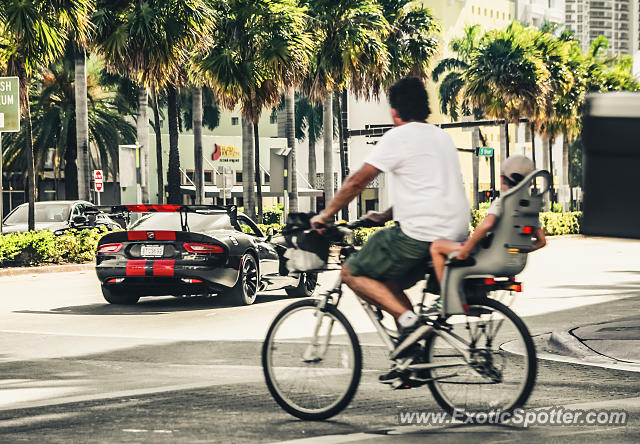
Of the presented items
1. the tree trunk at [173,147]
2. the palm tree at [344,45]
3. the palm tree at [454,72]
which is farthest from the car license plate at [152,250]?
the palm tree at [454,72]

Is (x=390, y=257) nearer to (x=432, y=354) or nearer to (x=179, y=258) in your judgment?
(x=432, y=354)

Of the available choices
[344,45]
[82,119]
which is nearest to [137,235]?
[82,119]

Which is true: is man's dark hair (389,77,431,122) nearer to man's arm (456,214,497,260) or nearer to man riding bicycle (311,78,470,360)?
man riding bicycle (311,78,470,360)

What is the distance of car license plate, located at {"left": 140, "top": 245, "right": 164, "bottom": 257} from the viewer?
14023mm

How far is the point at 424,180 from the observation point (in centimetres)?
645

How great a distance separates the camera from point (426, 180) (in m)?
6.45

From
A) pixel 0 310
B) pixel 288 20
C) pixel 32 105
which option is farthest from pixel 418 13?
pixel 0 310

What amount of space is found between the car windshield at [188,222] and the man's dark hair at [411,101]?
8.24m

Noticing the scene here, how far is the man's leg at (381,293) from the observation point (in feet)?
21.0

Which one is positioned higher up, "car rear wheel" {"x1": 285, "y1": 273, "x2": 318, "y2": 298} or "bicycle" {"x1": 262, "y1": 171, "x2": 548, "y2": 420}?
"bicycle" {"x1": 262, "y1": 171, "x2": 548, "y2": 420}

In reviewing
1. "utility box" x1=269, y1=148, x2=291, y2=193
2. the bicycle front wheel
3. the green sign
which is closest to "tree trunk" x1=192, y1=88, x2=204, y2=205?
"utility box" x1=269, y1=148, x2=291, y2=193

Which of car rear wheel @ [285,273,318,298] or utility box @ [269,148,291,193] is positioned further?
utility box @ [269,148,291,193]

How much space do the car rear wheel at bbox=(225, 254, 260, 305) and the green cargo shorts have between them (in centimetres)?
806

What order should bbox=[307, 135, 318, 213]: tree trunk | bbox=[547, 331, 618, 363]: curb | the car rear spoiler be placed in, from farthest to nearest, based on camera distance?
bbox=[307, 135, 318, 213]: tree trunk → the car rear spoiler → bbox=[547, 331, 618, 363]: curb
